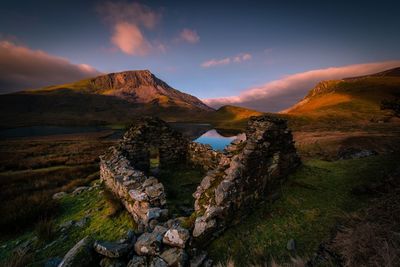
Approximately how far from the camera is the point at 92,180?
51.6ft

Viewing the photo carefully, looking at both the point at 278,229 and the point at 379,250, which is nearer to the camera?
the point at 379,250

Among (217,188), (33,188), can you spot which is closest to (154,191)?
(217,188)

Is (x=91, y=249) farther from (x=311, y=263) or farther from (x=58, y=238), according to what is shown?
(x=311, y=263)

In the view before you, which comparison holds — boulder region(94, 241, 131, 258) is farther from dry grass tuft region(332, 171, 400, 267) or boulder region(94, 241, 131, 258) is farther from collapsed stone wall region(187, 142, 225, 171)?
collapsed stone wall region(187, 142, 225, 171)

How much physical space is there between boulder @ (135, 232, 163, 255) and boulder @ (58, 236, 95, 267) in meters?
1.00

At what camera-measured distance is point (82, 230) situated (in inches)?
299

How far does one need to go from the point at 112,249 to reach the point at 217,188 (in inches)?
118

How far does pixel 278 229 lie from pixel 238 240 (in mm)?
1386

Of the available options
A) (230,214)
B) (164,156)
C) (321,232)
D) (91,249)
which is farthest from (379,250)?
(164,156)

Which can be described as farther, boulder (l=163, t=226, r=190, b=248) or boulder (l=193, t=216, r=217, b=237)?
boulder (l=193, t=216, r=217, b=237)

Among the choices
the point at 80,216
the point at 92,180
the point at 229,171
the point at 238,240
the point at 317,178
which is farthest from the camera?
the point at 92,180

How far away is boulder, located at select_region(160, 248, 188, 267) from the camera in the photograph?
4152mm

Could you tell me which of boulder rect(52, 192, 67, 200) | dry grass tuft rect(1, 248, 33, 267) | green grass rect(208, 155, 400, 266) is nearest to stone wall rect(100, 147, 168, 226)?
green grass rect(208, 155, 400, 266)

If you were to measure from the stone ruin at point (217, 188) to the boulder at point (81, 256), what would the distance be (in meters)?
1.01
